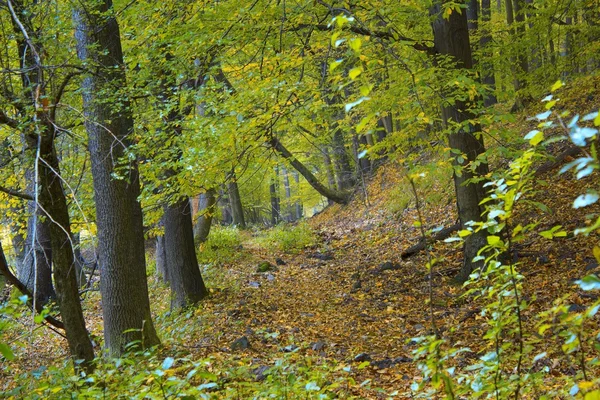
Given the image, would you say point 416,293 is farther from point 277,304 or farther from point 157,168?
point 157,168

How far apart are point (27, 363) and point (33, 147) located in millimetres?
5149

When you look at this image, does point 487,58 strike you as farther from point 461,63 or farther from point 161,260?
point 161,260

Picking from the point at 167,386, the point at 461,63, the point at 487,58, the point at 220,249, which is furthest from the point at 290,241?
the point at 167,386

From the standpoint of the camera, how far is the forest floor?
225 inches

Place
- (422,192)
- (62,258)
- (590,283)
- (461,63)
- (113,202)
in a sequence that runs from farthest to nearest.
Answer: (422,192)
(461,63)
(113,202)
(62,258)
(590,283)

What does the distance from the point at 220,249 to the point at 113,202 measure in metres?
7.72

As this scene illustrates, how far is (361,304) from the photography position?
8609 mm

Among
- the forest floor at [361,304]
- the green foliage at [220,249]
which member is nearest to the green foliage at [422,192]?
the forest floor at [361,304]

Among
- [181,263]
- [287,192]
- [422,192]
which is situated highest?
[181,263]

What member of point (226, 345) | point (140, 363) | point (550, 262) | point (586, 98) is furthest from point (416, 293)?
point (586, 98)

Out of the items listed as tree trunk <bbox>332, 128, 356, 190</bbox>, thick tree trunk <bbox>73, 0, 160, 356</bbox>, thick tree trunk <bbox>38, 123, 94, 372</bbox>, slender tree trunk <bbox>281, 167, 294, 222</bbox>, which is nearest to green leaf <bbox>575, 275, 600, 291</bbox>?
thick tree trunk <bbox>38, 123, 94, 372</bbox>

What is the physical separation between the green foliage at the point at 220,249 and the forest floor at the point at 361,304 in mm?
331

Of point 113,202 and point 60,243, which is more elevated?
point 113,202

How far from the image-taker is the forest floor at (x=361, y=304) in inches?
225
